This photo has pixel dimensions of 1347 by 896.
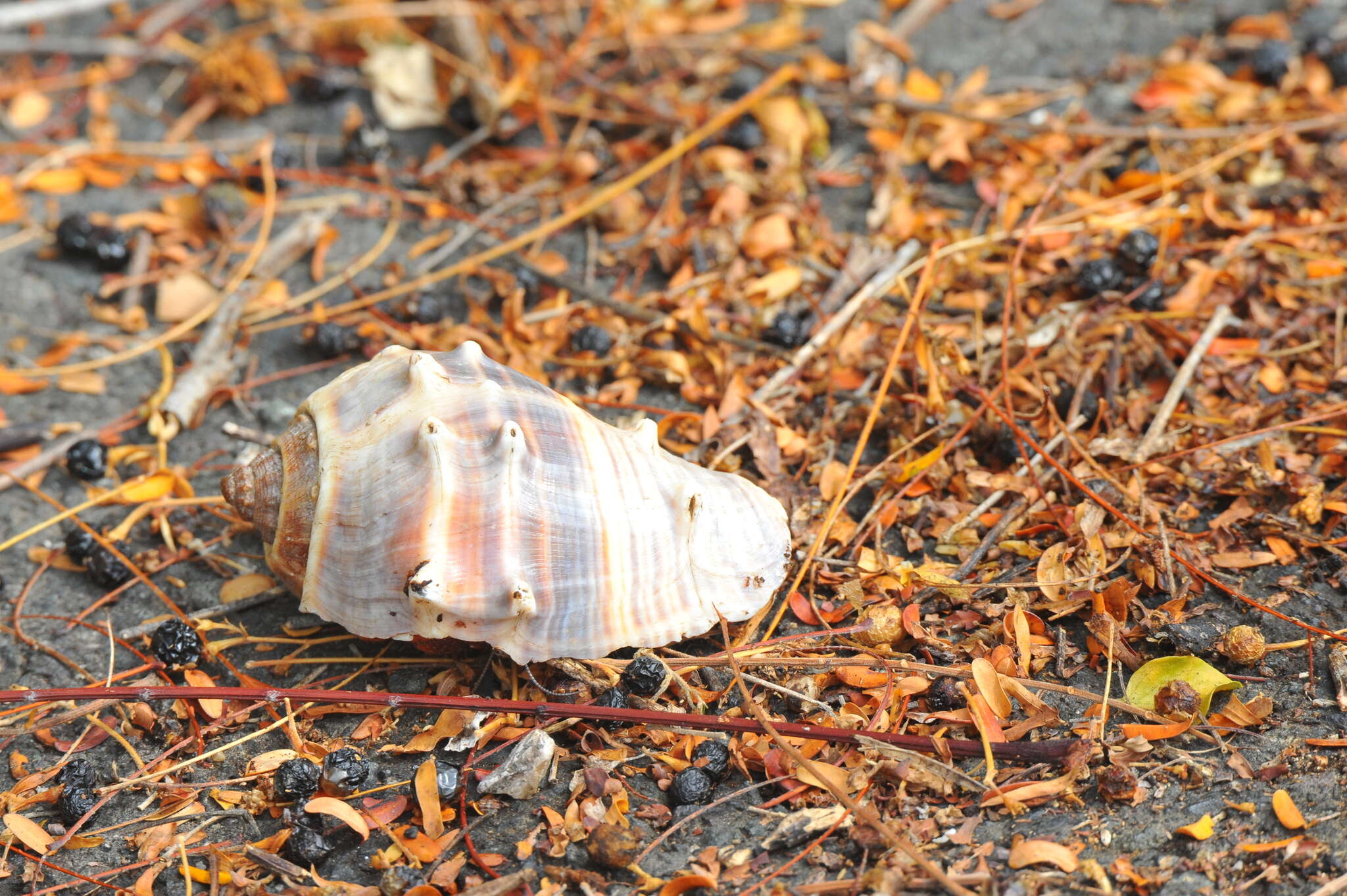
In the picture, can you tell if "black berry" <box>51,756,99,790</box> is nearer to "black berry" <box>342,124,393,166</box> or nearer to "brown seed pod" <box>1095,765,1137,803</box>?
"brown seed pod" <box>1095,765,1137,803</box>

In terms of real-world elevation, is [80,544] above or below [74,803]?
above

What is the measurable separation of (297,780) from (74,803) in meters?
0.59

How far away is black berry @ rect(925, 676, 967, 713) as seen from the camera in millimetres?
2789

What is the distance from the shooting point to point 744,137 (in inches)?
186

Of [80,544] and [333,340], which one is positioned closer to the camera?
[80,544]

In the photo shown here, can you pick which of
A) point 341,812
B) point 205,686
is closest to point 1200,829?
point 341,812

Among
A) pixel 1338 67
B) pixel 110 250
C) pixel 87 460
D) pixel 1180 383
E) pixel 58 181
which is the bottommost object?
pixel 87 460

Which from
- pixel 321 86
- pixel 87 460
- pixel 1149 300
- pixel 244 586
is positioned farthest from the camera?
pixel 321 86

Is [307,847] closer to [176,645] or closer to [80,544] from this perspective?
[176,645]

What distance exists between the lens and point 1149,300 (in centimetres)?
384

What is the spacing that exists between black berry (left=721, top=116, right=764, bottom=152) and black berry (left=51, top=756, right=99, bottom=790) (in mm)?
3485

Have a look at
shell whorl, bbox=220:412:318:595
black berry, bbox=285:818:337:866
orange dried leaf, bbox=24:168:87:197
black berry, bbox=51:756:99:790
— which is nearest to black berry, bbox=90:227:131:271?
orange dried leaf, bbox=24:168:87:197

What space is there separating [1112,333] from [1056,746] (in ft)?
5.78

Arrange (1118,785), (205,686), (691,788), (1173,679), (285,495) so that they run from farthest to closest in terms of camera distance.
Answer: (205,686)
(285,495)
(1173,679)
(691,788)
(1118,785)
